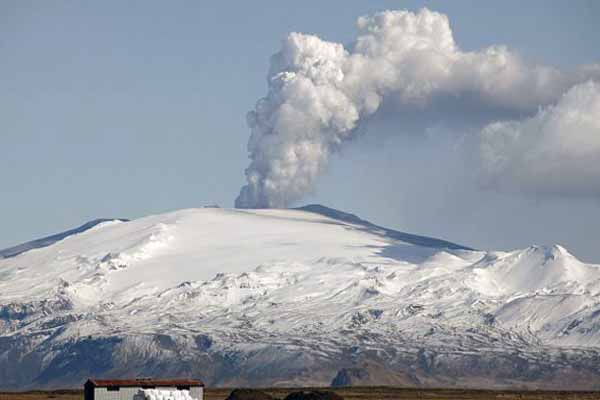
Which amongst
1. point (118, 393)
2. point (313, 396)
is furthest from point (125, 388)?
point (313, 396)

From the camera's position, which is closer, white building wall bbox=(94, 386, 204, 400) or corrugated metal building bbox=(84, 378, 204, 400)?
white building wall bbox=(94, 386, 204, 400)

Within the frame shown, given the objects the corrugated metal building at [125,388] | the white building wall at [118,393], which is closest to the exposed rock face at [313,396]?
the corrugated metal building at [125,388]

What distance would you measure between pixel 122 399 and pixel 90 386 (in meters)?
6.57

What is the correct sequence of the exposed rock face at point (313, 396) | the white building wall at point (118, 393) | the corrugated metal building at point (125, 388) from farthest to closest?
the exposed rock face at point (313, 396) → the corrugated metal building at point (125, 388) → the white building wall at point (118, 393)

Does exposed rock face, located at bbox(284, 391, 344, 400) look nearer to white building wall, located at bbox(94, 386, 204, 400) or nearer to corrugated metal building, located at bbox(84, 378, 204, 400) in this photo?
corrugated metal building, located at bbox(84, 378, 204, 400)

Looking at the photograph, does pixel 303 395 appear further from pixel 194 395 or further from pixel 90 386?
pixel 90 386

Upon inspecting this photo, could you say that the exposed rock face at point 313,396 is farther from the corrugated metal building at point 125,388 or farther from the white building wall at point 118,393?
the white building wall at point 118,393

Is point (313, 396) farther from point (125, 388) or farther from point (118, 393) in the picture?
point (118, 393)

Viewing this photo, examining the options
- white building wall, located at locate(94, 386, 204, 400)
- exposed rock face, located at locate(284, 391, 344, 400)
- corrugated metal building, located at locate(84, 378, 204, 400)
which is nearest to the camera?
white building wall, located at locate(94, 386, 204, 400)

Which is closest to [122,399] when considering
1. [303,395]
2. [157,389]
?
[157,389]

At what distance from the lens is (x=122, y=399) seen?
185125 millimetres

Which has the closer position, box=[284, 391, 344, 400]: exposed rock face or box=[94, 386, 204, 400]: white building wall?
box=[94, 386, 204, 400]: white building wall

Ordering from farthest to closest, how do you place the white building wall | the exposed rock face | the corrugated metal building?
1. the exposed rock face
2. the corrugated metal building
3. the white building wall

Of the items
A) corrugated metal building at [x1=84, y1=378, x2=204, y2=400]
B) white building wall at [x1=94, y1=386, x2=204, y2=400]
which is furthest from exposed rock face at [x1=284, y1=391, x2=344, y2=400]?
white building wall at [x1=94, y1=386, x2=204, y2=400]
